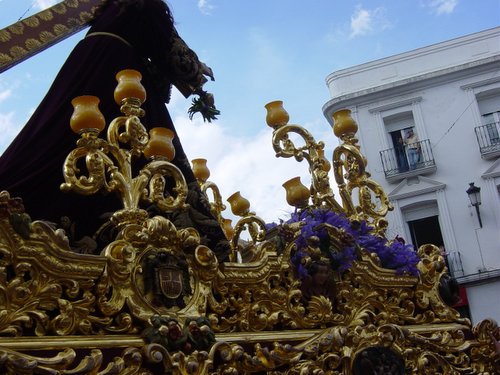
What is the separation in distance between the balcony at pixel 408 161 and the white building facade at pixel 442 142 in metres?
0.02

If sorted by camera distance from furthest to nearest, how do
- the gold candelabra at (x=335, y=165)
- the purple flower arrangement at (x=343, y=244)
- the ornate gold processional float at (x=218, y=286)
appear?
the gold candelabra at (x=335, y=165) → the purple flower arrangement at (x=343, y=244) → the ornate gold processional float at (x=218, y=286)

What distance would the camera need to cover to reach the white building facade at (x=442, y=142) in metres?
14.0

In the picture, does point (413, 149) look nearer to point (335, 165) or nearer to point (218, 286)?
point (335, 165)

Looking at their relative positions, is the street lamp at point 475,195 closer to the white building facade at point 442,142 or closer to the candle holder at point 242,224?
the white building facade at point 442,142

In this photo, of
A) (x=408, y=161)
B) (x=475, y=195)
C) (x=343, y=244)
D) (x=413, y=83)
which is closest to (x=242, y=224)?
(x=343, y=244)

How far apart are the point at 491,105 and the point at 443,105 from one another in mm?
994

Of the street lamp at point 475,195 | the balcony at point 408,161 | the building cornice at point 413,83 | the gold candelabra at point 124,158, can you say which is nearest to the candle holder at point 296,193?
the gold candelabra at point 124,158

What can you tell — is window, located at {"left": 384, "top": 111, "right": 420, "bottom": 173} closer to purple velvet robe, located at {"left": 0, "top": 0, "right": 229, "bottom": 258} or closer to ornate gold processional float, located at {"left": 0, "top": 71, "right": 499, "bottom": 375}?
ornate gold processional float, located at {"left": 0, "top": 71, "right": 499, "bottom": 375}

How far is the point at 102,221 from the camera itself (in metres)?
4.37


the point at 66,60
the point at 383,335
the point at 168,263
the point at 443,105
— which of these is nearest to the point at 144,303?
the point at 168,263

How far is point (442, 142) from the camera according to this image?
49.4 feet

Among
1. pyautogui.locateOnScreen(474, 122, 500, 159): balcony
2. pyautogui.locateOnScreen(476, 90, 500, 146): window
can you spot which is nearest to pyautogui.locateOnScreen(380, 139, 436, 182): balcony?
pyautogui.locateOnScreen(474, 122, 500, 159): balcony

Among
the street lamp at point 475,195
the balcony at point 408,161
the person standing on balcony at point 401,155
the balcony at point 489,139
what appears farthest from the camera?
the person standing on balcony at point 401,155

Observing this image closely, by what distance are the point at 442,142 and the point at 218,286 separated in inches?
467
